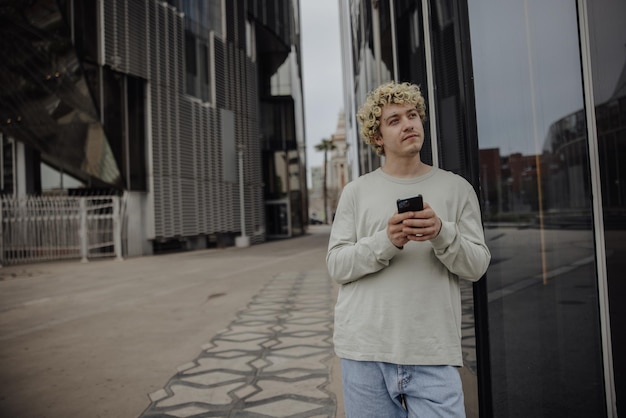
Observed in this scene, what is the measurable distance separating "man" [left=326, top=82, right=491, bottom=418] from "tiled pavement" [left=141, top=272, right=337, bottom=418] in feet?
5.11

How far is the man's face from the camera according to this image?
62.7 inches

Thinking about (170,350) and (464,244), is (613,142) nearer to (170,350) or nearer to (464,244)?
(464,244)

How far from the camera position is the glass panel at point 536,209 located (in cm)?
190

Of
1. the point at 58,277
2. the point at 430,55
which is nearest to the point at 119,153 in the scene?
the point at 58,277

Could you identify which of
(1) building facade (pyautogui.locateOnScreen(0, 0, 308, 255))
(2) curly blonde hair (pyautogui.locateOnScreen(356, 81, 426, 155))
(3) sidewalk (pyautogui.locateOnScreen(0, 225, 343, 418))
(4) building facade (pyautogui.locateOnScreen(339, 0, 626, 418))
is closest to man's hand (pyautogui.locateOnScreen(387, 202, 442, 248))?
(2) curly blonde hair (pyautogui.locateOnScreen(356, 81, 426, 155))

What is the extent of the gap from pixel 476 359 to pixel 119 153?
16269mm

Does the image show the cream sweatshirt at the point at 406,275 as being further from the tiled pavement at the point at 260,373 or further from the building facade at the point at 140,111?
the building facade at the point at 140,111

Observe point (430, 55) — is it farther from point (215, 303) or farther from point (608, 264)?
point (215, 303)

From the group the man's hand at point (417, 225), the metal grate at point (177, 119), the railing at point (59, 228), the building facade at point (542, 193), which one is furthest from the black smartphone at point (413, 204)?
the metal grate at point (177, 119)

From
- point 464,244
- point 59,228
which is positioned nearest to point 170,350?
point 464,244

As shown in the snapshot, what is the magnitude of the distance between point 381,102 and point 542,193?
31.5 inches

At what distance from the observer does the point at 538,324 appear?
1.96 metres

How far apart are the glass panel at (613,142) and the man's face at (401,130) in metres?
0.73

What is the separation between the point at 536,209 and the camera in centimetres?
199
